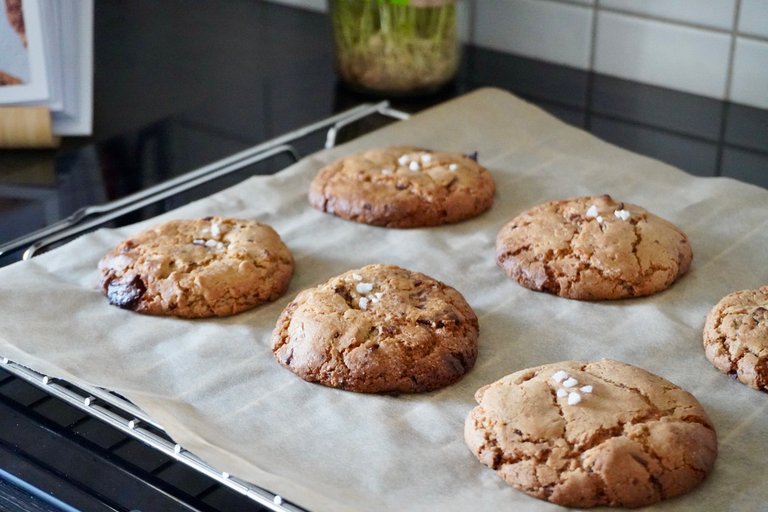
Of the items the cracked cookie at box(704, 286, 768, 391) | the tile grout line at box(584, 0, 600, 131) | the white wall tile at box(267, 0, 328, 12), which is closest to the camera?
the cracked cookie at box(704, 286, 768, 391)

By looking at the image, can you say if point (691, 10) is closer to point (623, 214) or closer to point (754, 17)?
point (754, 17)

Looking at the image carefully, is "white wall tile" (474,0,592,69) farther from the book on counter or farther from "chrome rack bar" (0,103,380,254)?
the book on counter

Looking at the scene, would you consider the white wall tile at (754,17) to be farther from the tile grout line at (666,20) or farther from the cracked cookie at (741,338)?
the cracked cookie at (741,338)

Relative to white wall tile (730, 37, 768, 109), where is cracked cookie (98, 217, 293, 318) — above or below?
below

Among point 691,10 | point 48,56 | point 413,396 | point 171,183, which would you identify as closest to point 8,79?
point 48,56

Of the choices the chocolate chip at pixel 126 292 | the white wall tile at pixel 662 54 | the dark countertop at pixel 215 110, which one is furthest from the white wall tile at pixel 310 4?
the chocolate chip at pixel 126 292

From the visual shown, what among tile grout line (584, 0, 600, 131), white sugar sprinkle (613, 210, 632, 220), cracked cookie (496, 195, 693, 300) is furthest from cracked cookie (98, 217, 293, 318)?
tile grout line (584, 0, 600, 131)
